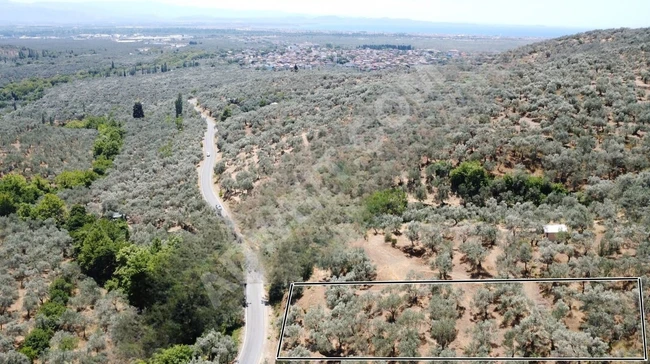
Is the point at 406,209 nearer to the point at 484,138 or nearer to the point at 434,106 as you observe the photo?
the point at 484,138

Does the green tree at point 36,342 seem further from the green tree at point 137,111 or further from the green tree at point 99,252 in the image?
the green tree at point 137,111

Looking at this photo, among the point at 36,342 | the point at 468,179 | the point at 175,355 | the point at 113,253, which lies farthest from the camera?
the point at 113,253

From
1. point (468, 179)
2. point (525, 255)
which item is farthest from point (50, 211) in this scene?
point (525, 255)

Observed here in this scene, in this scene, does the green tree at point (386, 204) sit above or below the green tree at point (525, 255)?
below

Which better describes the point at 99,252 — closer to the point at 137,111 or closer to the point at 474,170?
the point at 474,170

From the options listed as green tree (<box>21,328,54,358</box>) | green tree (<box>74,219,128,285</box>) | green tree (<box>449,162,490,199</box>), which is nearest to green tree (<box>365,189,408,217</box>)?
green tree (<box>449,162,490,199</box>)

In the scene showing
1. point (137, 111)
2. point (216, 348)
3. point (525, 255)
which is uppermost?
point (525, 255)

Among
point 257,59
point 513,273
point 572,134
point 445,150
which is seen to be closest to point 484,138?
point 445,150

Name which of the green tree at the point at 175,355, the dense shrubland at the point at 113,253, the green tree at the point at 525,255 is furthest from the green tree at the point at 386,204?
the green tree at the point at 175,355
